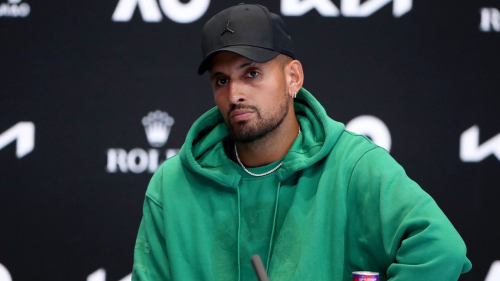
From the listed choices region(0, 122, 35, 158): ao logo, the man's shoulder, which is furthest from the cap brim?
region(0, 122, 35, 158): ao logo

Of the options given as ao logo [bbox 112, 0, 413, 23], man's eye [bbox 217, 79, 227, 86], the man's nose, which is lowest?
the man's nose

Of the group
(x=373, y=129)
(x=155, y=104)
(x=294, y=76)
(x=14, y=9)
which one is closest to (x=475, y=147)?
(x=373, y=129)

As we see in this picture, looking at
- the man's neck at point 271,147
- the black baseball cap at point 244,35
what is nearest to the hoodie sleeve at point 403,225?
the man's neck at point 271,147

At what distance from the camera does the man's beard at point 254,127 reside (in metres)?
1.36

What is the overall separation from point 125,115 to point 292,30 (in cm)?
67

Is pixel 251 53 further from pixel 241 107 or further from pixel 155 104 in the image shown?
pixel 155 104

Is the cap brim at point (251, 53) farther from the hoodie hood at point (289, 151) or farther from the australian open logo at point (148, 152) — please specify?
the australian open logo at point (148, 152)

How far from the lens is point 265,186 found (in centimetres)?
140

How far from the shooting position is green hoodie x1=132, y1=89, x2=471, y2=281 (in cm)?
113

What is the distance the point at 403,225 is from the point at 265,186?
0.38m

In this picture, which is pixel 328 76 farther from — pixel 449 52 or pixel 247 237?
pixel 247 237

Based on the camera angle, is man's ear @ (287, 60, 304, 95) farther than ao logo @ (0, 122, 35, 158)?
No

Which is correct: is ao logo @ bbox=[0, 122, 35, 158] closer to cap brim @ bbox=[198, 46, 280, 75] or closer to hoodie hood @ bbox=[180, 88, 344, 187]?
hoodie hood @ bbox=[180, 88, 344, 187]

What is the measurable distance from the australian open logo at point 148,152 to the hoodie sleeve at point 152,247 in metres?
0.61
